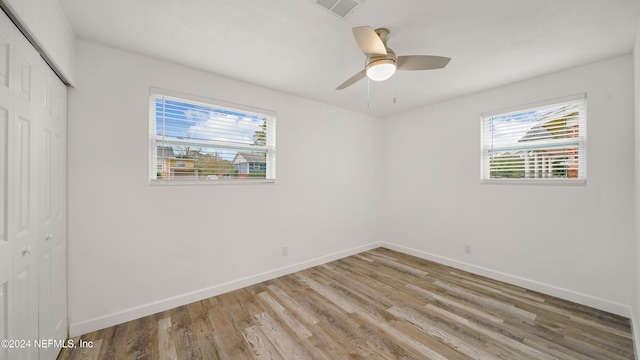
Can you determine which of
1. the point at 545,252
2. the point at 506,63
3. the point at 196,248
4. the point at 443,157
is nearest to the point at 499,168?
the point at 443,157

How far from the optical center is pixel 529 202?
2.99 meters

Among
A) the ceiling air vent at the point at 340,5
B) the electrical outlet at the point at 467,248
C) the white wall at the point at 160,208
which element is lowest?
the electrical outlet at the point at 467,248

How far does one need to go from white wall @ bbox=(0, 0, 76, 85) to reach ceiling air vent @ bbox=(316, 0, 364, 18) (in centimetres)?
163

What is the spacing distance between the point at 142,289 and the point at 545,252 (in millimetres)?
4439

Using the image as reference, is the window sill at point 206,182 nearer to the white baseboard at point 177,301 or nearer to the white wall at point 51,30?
the white wall at point 51,30

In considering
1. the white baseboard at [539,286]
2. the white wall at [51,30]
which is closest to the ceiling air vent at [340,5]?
the white wall at [51,30]

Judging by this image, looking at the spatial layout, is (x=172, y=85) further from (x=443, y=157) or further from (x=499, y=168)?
(x=499, y=168)

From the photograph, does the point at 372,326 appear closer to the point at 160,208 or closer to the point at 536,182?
the point at 160,208

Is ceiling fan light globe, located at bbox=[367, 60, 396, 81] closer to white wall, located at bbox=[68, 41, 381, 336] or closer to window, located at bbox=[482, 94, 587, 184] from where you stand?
white wall, located at bbox=[68, 41, 381, 336]

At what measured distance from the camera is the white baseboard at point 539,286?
2.44 metres

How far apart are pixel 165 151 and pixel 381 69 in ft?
7.51

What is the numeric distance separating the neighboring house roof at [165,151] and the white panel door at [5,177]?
128 centimetres

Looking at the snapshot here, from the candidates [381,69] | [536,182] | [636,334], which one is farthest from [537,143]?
[381,69]

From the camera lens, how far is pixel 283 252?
3432 mm
